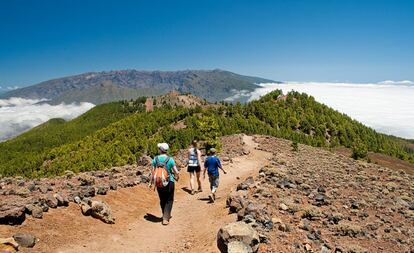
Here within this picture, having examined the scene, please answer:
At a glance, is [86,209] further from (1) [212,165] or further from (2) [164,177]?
(1) [212,165]

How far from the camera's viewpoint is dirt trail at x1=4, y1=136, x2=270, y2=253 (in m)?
12.4

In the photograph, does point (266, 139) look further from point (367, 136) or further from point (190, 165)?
point (367, 136)

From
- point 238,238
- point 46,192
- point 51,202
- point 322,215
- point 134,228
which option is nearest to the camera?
point 238,238

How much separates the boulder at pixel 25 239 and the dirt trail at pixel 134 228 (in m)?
0.31

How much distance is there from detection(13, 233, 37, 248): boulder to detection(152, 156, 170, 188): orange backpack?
551cm

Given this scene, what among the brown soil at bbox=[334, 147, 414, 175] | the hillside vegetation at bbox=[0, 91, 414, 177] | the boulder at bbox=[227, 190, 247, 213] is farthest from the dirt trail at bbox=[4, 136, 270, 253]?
the hillside vegetation at bbox=[0, 91, 414, 177]

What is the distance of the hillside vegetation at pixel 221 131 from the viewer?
398 ft

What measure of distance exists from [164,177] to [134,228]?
255 cm

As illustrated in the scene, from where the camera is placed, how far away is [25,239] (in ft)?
36.3

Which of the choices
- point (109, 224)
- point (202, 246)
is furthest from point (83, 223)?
point (202, 246)

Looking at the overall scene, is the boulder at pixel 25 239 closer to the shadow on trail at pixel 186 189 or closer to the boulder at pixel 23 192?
the boulder at pixel 23 192

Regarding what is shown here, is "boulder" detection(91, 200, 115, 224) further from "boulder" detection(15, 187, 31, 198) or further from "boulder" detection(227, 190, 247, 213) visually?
"boulder" detection(227, 190, 247, 213)

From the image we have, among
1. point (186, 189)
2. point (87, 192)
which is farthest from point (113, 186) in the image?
point (186, 189)

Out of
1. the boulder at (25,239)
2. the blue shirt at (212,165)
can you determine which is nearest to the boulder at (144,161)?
the blue shirt at (212,165)
